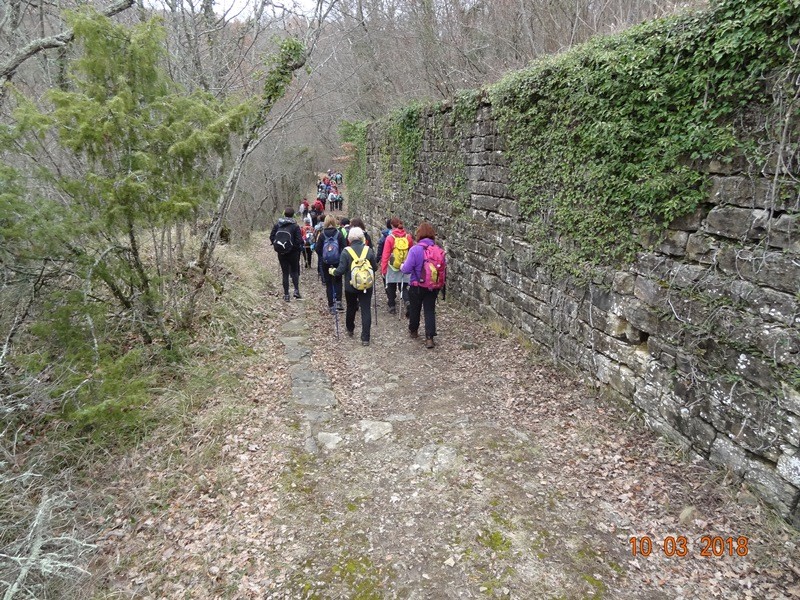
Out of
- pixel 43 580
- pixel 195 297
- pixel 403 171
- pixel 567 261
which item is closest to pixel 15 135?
pixel 195 297

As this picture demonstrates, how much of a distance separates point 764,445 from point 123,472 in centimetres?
518

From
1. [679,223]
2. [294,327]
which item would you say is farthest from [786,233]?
[294,327]

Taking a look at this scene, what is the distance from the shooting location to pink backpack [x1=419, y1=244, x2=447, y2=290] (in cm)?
686

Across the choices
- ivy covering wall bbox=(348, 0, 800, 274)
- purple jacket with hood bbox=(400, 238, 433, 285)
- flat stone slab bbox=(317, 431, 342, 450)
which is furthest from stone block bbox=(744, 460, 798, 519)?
purple jacket with hood bbox=(400, 238, 433, 285)

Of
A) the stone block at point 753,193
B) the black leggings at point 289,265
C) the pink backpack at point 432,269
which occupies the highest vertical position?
the stone block at point 753,193

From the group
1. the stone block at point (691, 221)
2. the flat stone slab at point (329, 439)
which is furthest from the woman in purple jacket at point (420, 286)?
the stone block at point (691, 221)

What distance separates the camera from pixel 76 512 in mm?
3756

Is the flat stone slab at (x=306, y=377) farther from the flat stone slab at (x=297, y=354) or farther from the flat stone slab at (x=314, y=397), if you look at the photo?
the flat stone slab at (x=297, y=354)

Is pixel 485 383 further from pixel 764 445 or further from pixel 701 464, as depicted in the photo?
pixel 764 445

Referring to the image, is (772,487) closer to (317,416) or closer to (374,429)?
(374,429)

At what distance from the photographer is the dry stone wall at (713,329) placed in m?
3.09

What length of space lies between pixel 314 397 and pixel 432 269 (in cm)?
254

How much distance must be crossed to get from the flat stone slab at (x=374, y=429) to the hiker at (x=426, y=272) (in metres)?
2.28

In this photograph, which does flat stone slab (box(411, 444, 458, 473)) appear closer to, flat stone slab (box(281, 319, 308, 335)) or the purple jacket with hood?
the purple jacket with hood
